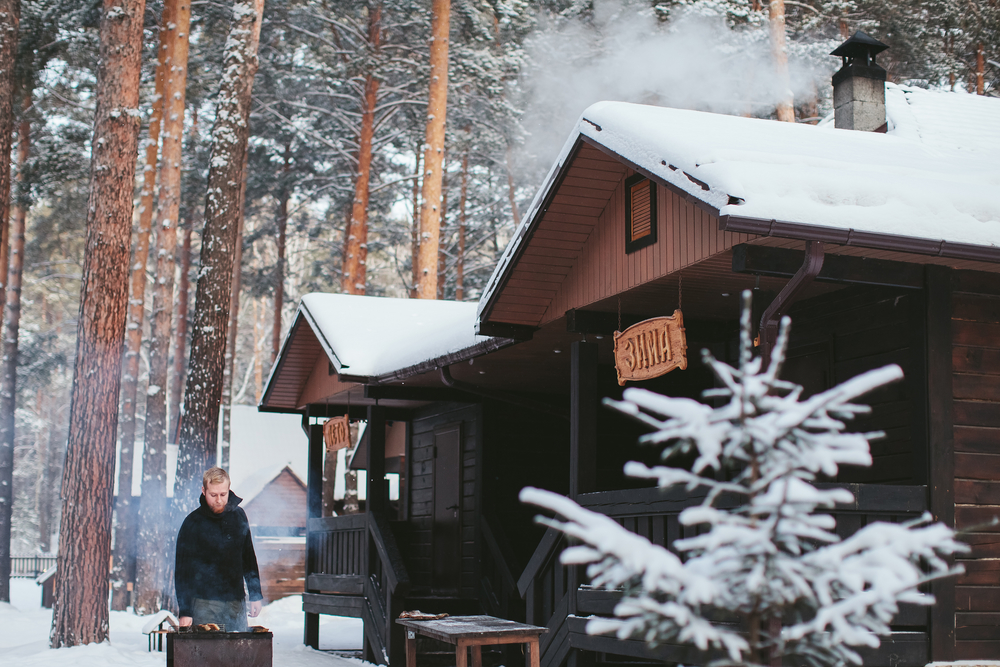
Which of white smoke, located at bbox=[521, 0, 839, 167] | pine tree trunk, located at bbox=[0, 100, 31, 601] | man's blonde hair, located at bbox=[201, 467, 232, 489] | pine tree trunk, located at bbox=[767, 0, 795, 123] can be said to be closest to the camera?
man's blonde hair, located at bbox=[201, 467, 232, 489]

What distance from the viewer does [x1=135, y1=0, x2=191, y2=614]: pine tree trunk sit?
60.9ft

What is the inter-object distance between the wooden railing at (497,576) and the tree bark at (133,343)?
9899mm

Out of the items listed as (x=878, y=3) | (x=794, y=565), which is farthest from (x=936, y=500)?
(x=878, y=3)

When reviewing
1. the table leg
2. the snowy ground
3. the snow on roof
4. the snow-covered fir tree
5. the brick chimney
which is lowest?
the snowy ground

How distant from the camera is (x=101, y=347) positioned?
12.1m

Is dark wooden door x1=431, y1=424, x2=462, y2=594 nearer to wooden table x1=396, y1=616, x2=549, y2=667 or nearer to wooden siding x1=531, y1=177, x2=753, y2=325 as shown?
wooden siding x1=531, y1=177, x2=753, y2=325

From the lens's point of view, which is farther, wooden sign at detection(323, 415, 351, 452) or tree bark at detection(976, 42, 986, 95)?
tree bark at detection(976, 42, 986, 95)

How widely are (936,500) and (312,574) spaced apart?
9733 millimetres

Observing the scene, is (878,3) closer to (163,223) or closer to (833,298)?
(163,223)

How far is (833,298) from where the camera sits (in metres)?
8.37

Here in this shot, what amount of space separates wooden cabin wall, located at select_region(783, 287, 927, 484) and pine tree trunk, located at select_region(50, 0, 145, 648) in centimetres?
771

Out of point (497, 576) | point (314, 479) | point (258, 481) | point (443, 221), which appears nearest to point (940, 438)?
point (497, 576)

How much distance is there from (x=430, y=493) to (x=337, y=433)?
1563 millimetres

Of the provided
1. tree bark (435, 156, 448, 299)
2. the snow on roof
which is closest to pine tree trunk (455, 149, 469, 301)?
tree bark (435, 156, 448, 299)
